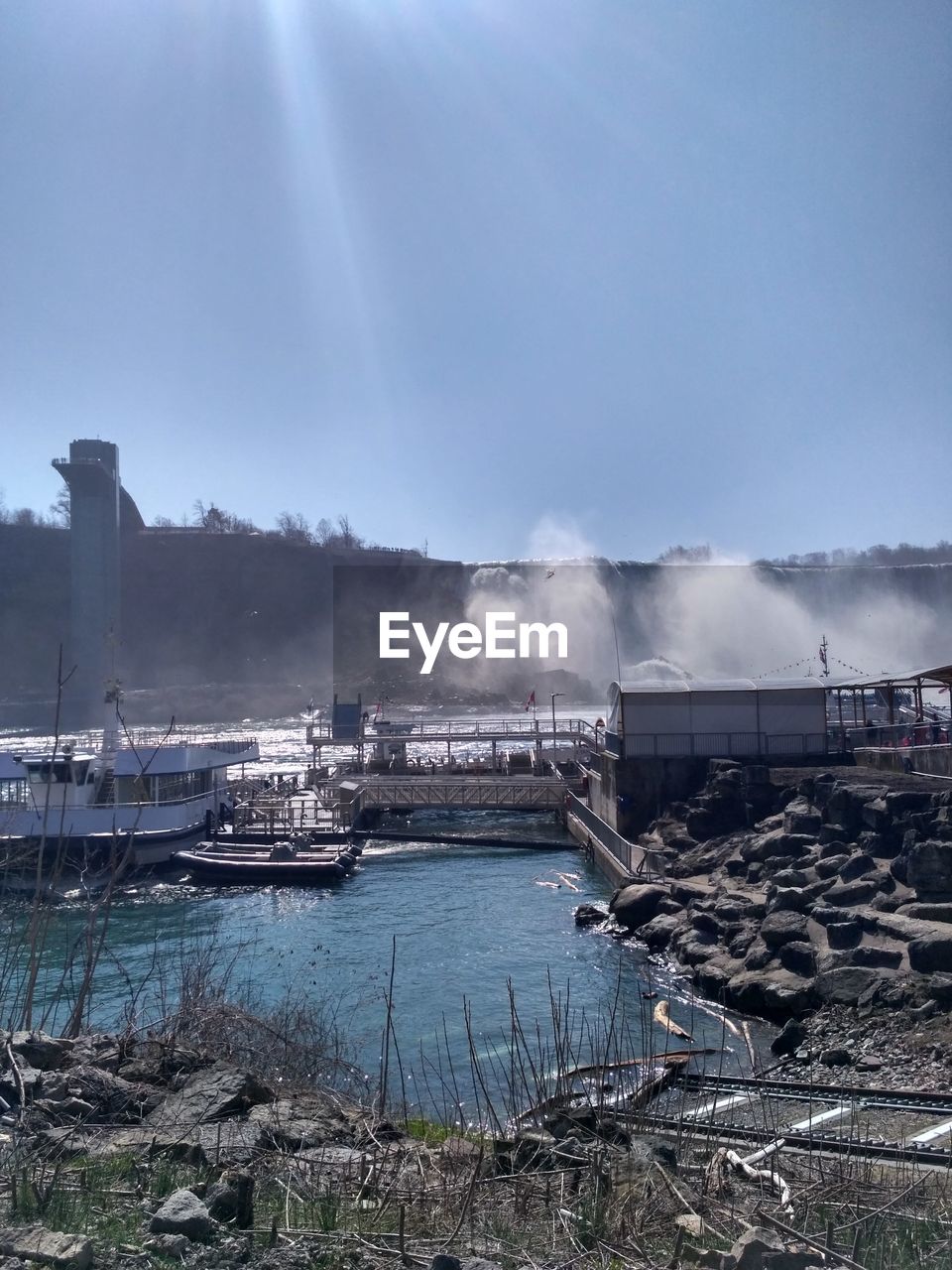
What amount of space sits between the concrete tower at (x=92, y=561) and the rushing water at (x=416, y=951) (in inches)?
1999

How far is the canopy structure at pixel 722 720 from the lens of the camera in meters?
23.7

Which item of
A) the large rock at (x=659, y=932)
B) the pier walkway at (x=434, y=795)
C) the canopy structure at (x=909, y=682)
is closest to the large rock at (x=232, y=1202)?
the large rock at (x=659, y=932)

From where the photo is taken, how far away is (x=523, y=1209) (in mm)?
4262

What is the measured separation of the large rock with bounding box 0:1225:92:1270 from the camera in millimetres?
3533

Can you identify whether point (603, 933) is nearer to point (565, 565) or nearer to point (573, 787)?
point (573, 787)

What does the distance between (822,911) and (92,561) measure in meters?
66.4

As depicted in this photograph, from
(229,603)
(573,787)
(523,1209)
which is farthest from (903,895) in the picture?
(229,603)

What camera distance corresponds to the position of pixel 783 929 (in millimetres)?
12586

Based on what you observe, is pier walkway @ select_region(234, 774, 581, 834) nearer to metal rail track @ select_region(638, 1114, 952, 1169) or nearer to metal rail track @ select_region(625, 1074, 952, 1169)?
metal rail track @ select_region(625, 1074, 952, 1169)

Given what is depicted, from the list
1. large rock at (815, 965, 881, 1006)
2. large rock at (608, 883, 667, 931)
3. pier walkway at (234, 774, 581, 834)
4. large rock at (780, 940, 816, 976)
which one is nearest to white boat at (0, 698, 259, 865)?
pier walkway at (234, 774, 581, 834)

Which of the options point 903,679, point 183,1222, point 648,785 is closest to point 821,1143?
point 183,1222

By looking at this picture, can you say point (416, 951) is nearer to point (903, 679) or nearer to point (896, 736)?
point (903, 679)

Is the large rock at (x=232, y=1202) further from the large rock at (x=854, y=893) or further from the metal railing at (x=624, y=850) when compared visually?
the metal railing at (x=624, y=850)

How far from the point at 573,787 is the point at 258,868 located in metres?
11.6
